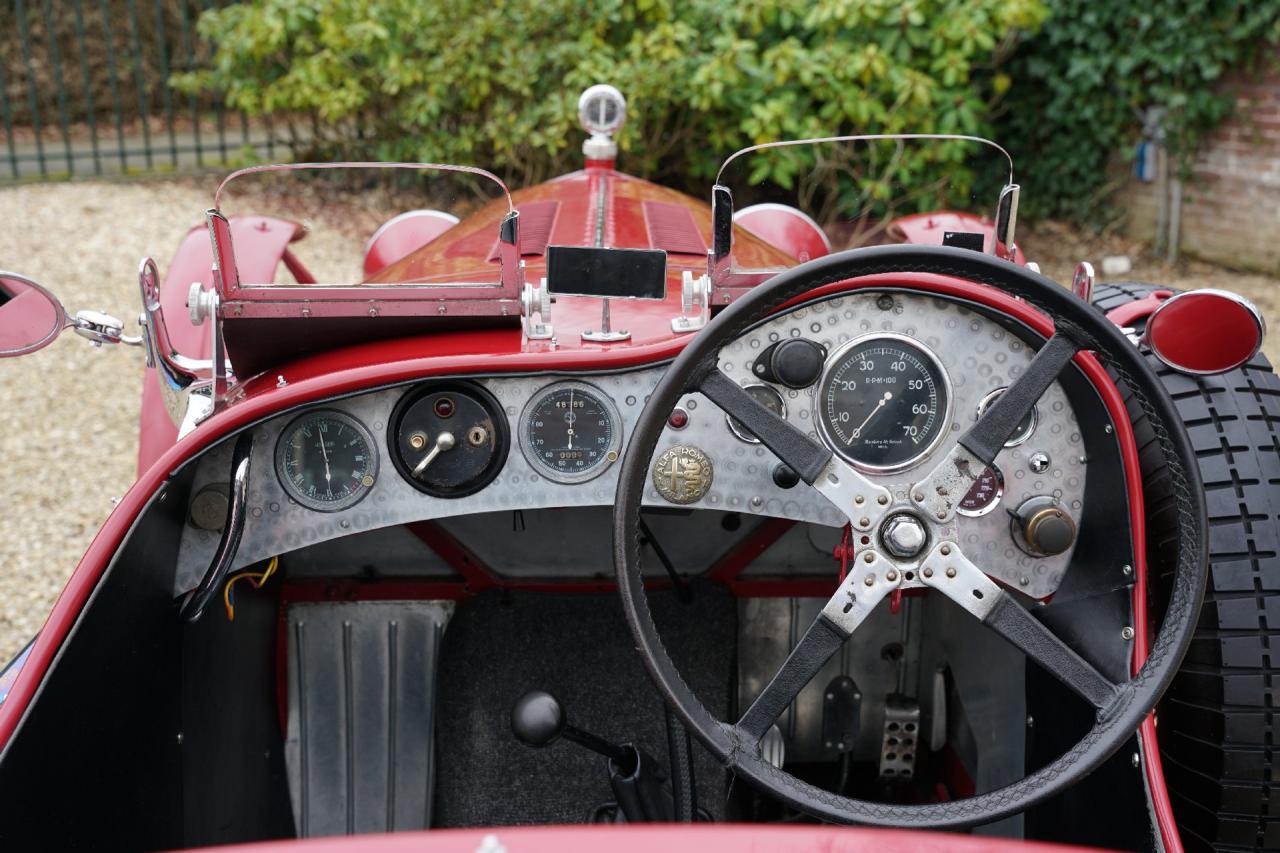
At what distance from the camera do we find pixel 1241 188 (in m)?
7.07

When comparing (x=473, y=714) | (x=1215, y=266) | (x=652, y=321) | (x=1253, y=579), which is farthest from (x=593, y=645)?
(x=1215, y=266)

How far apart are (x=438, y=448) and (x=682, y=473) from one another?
0.40 meters

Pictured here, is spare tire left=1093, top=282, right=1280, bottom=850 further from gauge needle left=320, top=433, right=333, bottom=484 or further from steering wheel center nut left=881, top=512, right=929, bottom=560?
gauge needle left=320, top=433, right=333, bottom=484

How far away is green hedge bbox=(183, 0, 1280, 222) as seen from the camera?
21.0 ft

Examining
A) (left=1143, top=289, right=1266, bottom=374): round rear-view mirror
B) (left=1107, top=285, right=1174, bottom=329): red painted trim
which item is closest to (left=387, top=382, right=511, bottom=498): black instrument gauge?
(left=1143, top=289, right=1266, bottom=374): round rear-view mirror

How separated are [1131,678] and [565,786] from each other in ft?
4.59

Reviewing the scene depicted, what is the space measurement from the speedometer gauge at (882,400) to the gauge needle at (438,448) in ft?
1.96

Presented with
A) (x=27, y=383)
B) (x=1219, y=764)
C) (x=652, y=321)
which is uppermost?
(x=652, y=321)

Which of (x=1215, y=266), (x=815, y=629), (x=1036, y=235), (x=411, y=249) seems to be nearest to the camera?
(x=815, y=629)

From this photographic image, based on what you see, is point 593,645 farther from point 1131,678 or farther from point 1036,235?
point 1036,235

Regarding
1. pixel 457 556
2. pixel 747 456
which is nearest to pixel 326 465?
pixel 747 456

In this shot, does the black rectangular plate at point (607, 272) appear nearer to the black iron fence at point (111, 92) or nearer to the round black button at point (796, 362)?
the round black button at point (796, 362)

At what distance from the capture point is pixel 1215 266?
7.32 metres

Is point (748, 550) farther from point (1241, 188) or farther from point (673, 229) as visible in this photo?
point (1241, 188)
